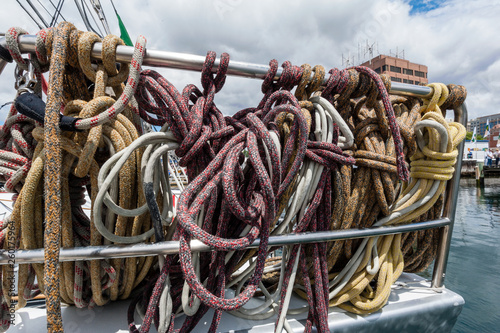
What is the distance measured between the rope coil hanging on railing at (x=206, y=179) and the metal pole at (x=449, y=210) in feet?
0.44

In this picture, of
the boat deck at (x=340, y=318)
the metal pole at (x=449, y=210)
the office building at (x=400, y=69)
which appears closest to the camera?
the boat deck at (x=340, y=318)

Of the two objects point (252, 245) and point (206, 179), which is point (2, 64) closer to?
point (206, 179)

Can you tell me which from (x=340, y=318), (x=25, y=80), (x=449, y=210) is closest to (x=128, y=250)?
(x=25, y=80)

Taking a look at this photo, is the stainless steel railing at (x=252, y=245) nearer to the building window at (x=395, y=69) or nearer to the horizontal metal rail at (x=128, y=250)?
the horizontal metal rail at (x=128, y=250)

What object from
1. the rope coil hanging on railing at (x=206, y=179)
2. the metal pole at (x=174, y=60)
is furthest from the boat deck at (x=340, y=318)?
the metal pole at (x=174, y=60)

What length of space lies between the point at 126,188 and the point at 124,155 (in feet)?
0.40

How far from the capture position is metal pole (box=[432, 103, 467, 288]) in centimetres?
116

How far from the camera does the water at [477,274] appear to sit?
1.47 meters

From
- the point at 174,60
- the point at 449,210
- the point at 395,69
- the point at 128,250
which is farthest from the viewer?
the point at 395,69

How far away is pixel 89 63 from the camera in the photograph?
79 centimetres

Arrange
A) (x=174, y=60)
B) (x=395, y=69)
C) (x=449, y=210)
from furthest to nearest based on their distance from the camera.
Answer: (x=395, y=69) < (x=449, y=210) < (x=174, y=60)

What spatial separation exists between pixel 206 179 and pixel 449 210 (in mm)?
1142

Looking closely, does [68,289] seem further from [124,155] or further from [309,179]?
[309,179]

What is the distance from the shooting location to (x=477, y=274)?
7.73ft
